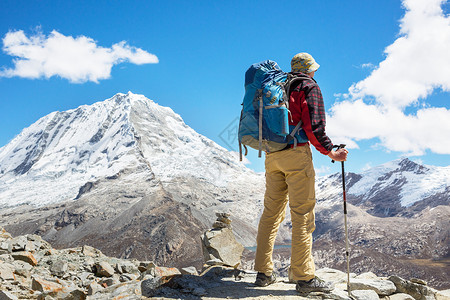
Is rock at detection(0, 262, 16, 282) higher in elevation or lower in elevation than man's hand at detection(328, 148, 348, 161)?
lower

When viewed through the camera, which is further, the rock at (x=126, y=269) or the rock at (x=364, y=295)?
the rock at (x=126, y=269)

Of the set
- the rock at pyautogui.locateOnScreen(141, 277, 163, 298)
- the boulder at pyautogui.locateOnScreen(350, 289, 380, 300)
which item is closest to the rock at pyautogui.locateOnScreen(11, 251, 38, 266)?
the rock at pyautogui.locateOnScreen(141, 277, 163, 298)

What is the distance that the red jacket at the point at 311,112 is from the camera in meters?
4.18

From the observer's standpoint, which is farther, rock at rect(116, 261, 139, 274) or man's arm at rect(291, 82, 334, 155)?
rock at rect(116, 261, 139, 274)

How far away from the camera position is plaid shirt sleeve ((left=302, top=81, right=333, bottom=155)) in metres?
4.18

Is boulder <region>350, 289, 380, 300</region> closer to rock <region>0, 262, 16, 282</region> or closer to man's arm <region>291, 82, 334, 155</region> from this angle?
man's arm <region>291, 82, 334, 155</region>

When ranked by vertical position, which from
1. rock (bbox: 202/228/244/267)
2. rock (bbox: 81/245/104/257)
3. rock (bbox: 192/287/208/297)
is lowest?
rock (bbox: 192/287/208/297)

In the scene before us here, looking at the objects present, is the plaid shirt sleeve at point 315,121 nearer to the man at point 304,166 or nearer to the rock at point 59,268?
the man at point 304,166

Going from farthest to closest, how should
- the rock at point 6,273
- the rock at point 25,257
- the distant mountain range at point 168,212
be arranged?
the distant mountain range at point 168,212
the rock at point 25,257
the rock at point 6,273

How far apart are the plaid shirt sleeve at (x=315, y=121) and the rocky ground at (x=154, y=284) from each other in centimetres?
181

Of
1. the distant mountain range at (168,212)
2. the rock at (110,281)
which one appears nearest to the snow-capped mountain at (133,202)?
the distant mountain range at (168,212)

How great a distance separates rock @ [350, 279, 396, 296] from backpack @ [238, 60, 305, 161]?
2500 mm

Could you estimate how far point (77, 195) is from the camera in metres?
156

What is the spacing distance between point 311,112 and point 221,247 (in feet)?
21.5
